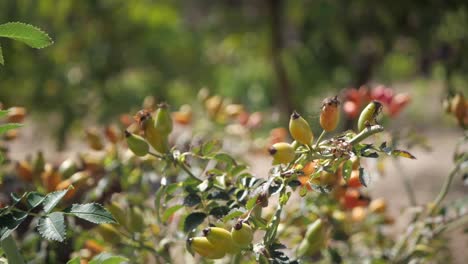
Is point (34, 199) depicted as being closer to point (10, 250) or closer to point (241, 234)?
point (10, 250)

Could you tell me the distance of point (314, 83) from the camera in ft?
11.5

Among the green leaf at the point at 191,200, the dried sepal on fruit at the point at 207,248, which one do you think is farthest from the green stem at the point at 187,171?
the dried sepal on fruit at the point at 207,248

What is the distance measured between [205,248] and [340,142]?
0.15 meters

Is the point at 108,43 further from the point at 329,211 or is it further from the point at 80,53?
the point at 329,211

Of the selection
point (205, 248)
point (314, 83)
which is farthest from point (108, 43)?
point (205, 248)

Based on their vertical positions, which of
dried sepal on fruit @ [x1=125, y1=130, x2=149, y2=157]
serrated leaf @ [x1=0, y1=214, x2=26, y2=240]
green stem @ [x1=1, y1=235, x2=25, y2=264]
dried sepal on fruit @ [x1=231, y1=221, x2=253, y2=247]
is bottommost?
green stem @ [x1=1, y1=235, x2=25, y2=264]

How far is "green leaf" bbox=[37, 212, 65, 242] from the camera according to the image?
0.59m

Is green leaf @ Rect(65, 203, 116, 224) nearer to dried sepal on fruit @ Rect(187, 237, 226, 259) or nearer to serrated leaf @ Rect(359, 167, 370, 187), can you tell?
dried sepal on fruit @ Rect(187, 237, 226, 259)

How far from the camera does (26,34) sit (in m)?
0.61

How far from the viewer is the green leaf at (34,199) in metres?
0.62

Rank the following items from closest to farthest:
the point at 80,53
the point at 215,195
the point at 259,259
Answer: the point at 259,259 < the point at 215,195 < the point at 80,53

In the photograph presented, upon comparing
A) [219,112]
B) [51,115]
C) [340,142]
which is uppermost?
[51,115]

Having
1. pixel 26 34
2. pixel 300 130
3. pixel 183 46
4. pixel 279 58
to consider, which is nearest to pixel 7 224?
pixel 26 34

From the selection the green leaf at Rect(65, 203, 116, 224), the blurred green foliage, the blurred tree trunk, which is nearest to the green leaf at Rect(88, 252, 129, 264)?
the green leaf at Rect(65, 203, 116, 224)
